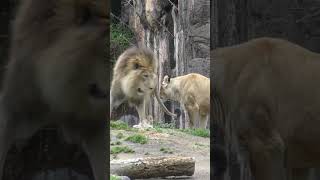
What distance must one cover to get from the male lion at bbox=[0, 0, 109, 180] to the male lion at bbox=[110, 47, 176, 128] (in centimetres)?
536

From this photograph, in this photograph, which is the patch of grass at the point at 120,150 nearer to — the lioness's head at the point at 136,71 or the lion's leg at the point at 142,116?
the lion's leg at the point at 142,116

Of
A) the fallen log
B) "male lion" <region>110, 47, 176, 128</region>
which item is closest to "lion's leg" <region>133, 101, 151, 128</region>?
"male lion" <region>110, 47, 176, 128</region>

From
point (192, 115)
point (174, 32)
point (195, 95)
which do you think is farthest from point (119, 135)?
point (174, 32)

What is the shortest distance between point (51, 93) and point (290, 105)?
1.05 meters

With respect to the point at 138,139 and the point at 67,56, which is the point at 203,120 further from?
the point at 67,56

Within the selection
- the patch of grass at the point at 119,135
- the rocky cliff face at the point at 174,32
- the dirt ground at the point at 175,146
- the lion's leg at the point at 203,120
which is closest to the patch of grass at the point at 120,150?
the dirt ground at the point at 175,146

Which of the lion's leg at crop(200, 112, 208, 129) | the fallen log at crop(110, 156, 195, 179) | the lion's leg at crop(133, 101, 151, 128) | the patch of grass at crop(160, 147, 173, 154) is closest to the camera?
the fallen log at crop(110, 156, 195, 179)

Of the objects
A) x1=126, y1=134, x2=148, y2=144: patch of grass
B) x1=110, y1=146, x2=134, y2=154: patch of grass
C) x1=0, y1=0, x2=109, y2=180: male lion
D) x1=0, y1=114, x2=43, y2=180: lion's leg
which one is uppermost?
x1=0, y1=0, x2=109, y2=180: male lion

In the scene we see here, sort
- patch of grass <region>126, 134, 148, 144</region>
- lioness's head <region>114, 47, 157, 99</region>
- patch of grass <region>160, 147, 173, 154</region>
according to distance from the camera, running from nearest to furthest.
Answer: patch of grass <region>160, 147, 173, 154</region> → patch of grass <region>126, 134, 148, 144</region> → lioness's head <region>114, 47, 157, 99</region>

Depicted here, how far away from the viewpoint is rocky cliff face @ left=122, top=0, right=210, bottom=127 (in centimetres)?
1065

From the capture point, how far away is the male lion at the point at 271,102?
104 inches

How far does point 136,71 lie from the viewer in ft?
26.7

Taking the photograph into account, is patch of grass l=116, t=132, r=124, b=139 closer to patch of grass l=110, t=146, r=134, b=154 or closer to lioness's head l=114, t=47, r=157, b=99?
patch of grass l=110, t=146, r=134, b=154

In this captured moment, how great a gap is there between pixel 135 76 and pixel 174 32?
14.6ft
